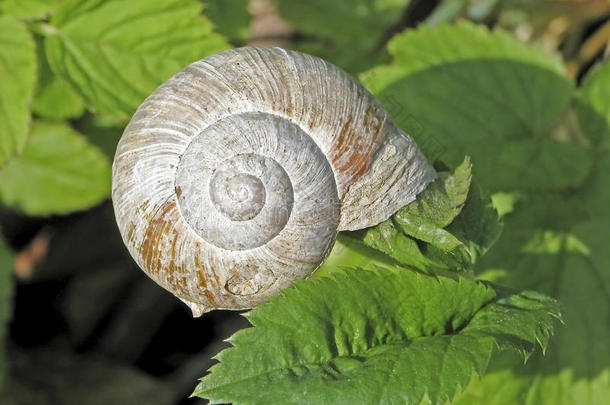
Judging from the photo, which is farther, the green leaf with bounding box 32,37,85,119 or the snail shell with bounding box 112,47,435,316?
the green leaf with bounding box 32,37,85,119

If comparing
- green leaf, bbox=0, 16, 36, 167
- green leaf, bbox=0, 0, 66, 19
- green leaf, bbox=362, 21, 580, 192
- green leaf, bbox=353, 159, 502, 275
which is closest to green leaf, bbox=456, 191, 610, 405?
green leaf, bbox=362, 21, 580, 192

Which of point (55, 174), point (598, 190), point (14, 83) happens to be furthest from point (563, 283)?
point (55, 174)

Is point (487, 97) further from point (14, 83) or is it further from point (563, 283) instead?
point (14, 83)

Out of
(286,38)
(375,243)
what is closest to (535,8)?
(286,38)

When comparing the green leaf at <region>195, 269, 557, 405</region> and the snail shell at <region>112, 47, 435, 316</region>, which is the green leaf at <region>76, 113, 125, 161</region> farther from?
the green leaf at <region>195, 269, 557, 405</region>

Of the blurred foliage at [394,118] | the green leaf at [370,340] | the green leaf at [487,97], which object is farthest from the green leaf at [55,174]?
the green leaf at [370,340]

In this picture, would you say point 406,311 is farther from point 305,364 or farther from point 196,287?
point 196,287
